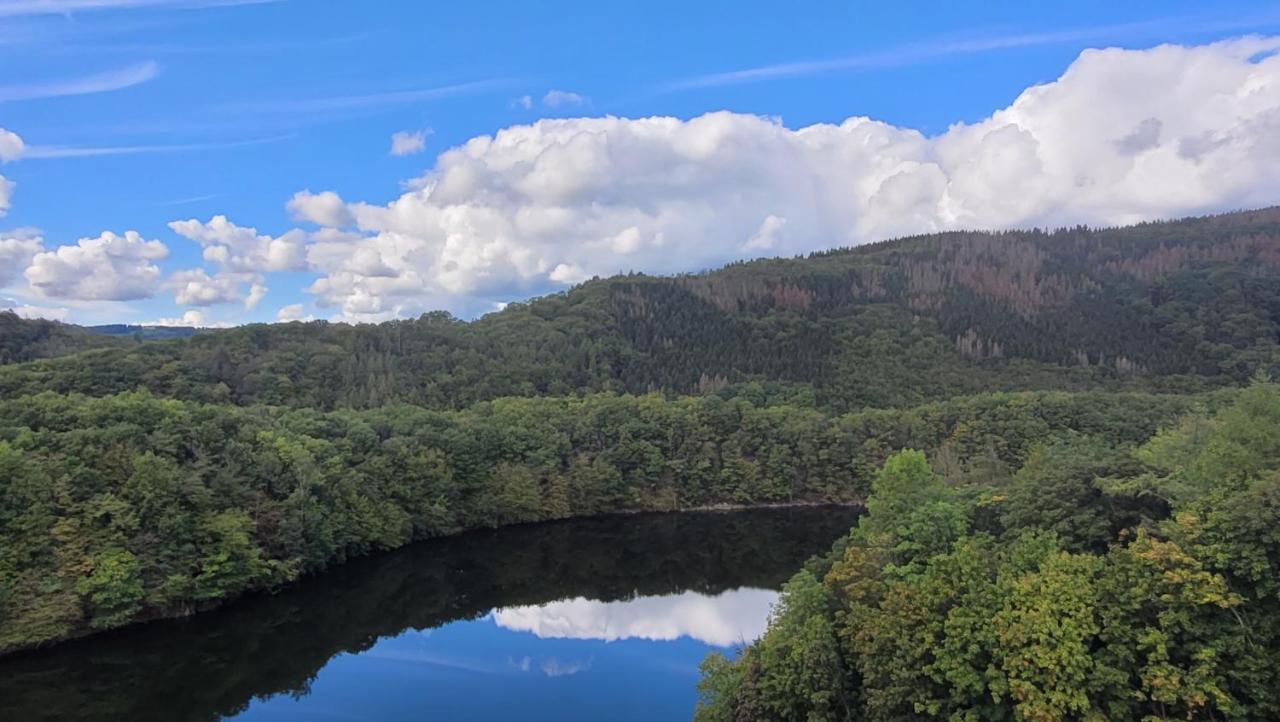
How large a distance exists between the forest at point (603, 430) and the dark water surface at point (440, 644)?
3.38 m

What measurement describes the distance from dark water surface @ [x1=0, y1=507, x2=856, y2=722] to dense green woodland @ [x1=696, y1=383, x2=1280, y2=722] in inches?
523

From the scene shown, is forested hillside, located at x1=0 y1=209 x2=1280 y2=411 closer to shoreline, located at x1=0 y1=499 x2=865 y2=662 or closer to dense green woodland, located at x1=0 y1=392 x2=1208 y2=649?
dense green woodland, located at x1=0 y1=392 x2=1208 y2=649

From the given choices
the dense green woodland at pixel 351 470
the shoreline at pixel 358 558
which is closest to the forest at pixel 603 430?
the dense green woodland at pixel 351 470

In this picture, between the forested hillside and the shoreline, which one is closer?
the shoreline

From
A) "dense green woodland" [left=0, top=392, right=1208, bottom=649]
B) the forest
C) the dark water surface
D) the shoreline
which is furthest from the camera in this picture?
"dense green woodland" [left=0, top=392, right=1208, bottom=649]

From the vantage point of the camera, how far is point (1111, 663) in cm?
2245

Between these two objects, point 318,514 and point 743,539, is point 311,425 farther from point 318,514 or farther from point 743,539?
point 743,539

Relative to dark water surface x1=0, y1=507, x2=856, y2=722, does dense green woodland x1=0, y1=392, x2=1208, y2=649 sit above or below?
above

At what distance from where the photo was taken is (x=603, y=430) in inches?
4060

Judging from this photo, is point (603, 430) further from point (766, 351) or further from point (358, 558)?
point (766, 351)

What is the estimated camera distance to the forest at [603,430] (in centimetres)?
3434

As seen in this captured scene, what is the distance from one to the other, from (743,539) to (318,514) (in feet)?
144

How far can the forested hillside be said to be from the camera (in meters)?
117

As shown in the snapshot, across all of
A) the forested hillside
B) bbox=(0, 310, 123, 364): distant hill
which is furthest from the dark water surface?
bbox=(0, 310, 123, 364): distant hill
